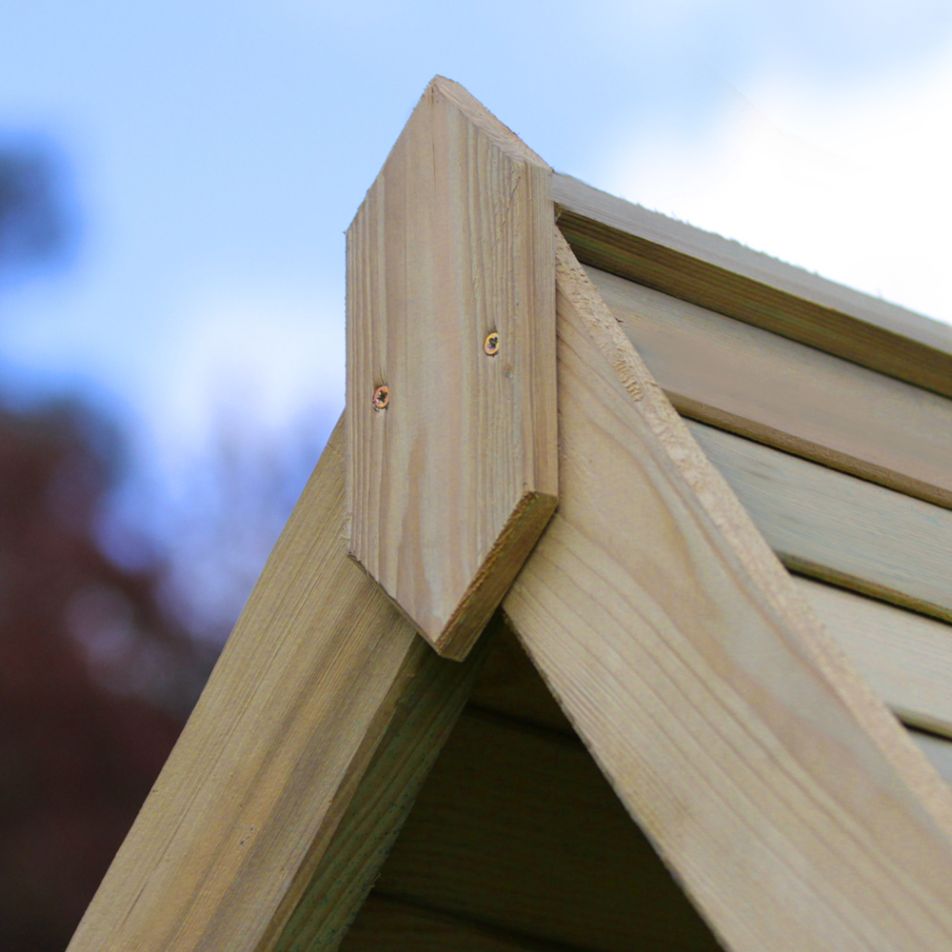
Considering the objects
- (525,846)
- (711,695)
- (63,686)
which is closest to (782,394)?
(711,695)

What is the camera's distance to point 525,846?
50.5 inches

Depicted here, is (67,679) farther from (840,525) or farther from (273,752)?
(840,525)

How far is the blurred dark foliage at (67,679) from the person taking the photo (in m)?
6.64

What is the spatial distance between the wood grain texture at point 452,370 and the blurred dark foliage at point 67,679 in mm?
6085

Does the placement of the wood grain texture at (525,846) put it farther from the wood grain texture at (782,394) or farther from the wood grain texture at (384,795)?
the wood grain texture at (782,394)

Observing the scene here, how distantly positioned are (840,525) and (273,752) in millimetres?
459

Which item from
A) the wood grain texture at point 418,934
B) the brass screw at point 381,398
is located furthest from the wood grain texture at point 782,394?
the wood grain texture at point 418,934

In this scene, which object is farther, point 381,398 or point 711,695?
point 381,398

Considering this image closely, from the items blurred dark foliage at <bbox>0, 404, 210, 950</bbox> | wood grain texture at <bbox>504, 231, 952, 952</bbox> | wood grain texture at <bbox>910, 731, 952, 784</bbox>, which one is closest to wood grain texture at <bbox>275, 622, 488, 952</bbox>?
wood grain texture at <bbox>504, 231, 952, 952</bbox>

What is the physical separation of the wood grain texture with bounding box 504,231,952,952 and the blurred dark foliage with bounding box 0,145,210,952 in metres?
6.26

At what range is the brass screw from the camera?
93cm

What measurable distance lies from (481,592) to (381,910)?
578 millimetres

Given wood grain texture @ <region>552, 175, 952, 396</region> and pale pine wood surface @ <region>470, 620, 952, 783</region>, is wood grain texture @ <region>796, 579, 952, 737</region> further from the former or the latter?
wood grain texture @ <region>552, 175, 952, 396</region>

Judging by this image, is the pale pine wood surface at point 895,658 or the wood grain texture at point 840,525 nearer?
the pale pine wood surface at point 895,658
